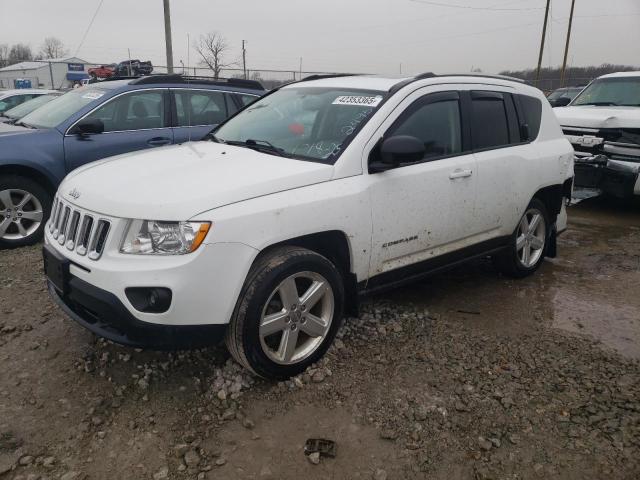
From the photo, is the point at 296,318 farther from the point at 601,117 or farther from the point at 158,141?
the point at 601,117

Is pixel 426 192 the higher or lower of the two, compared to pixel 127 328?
higher

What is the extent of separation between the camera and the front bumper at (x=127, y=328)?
8.55 ft

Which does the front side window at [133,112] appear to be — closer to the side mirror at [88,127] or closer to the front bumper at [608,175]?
the side mirror at [88,127]

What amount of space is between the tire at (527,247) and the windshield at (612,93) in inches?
180

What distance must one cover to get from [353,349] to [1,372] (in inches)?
84.9

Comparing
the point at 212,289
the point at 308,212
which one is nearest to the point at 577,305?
the point at 308,212

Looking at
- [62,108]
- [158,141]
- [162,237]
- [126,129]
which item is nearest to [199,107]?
[158,141]

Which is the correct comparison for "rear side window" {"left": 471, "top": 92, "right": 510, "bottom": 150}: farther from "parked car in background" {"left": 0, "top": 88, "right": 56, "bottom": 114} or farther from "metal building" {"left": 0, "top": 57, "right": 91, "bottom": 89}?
"metal building" {"left": 0, "top": 57, "right": 91, "bottom": 89}

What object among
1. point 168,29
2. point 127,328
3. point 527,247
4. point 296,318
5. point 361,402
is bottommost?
point 361,402

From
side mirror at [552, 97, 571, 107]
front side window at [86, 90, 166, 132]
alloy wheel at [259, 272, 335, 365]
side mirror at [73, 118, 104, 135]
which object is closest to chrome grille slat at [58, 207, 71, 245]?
alloy wheel at [259, 272, 335, 365]

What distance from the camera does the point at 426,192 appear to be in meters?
3.60

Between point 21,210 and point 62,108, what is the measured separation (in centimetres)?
139

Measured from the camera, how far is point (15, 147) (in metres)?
5.33

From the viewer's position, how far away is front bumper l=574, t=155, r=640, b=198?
7102 millimetres
